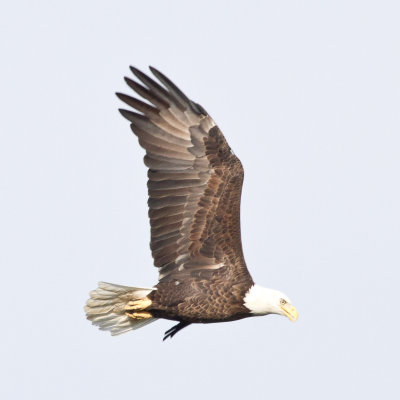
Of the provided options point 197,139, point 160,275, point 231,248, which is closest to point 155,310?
point 160,275

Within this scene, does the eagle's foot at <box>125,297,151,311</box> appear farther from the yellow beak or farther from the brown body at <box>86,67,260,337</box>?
the yellow beak

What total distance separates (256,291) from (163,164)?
60.4 inches

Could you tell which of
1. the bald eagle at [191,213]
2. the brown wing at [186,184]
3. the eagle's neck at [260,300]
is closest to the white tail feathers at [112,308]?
the bald eagle at [191,213]

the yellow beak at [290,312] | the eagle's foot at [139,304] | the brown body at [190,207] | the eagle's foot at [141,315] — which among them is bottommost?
the yellow beak at [290,312]

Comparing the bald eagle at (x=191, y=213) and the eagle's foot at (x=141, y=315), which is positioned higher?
the bald eagle at (x=191, y=213)

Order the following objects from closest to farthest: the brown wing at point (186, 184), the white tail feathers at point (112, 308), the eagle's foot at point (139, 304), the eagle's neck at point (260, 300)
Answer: the eagle's neck at point (260, 300) < the brown wing at point (186, 184) < the eagle's foot at point (139, 304) < the white tail feathers at point (112, 308)

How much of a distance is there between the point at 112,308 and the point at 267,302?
1710mm

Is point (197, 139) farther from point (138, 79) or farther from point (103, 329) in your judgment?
point (103, 329)

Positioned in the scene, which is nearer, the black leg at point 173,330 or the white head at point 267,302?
the white head at point 267,302

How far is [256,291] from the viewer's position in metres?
9.55

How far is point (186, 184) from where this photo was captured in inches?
381

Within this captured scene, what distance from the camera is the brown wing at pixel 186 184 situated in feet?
31.6

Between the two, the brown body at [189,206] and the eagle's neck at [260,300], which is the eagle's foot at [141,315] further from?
the eagle's neck at [260,300]

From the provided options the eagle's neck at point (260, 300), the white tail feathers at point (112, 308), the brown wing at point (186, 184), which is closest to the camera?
the eagle's neck at point (260, 300)
